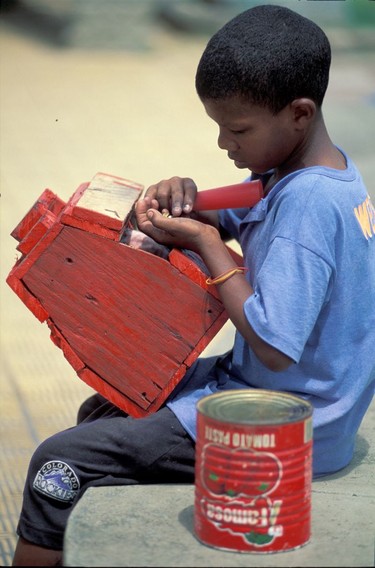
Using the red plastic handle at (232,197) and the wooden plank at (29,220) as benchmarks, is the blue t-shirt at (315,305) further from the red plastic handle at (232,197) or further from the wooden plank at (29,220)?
the wooden plank at (29,220)

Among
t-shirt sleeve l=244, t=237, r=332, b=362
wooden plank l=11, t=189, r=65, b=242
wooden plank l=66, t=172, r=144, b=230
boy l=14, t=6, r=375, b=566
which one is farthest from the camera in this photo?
wooden plank l=11, t=189, r=65, b=242

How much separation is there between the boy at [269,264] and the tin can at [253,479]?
32cm

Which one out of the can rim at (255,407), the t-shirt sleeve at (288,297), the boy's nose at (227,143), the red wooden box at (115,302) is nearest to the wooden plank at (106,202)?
the red wooden box at (115,302)

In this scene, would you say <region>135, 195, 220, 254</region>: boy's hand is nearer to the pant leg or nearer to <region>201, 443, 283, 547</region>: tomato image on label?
the pant leg

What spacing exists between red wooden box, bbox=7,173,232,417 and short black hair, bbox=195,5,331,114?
0.43 meters

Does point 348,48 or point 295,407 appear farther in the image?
point 348,48

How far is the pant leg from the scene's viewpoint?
7.85 feet

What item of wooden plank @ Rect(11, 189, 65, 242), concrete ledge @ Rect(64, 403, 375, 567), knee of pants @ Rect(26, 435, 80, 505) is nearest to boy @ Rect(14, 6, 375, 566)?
knee of pants @ Rect(26, 435, 80, 505)

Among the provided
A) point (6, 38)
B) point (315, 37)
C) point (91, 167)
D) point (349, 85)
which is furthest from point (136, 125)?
point (315, 37)

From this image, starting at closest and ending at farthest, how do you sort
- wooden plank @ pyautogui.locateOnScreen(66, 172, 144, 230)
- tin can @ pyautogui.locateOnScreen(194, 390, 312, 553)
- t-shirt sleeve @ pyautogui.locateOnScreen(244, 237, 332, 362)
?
tin can @ pyautogui.locateOnScreen(194, 390, 312, 553), t-shirt sleeve @ pyautogui.locateOnScreen(244, 237, 332, 362), wooden plank @ pyautogui.locateOnScreen(66, 172, 144, 230)

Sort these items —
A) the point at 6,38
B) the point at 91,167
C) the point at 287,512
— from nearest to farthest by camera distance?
1. the point at 287,512
2. the point at 91,167
3. the point at 6,38

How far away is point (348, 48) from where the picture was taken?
11.3 metres

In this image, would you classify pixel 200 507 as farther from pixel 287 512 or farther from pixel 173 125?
pixel 173 125

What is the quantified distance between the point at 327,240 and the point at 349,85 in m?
8.13
